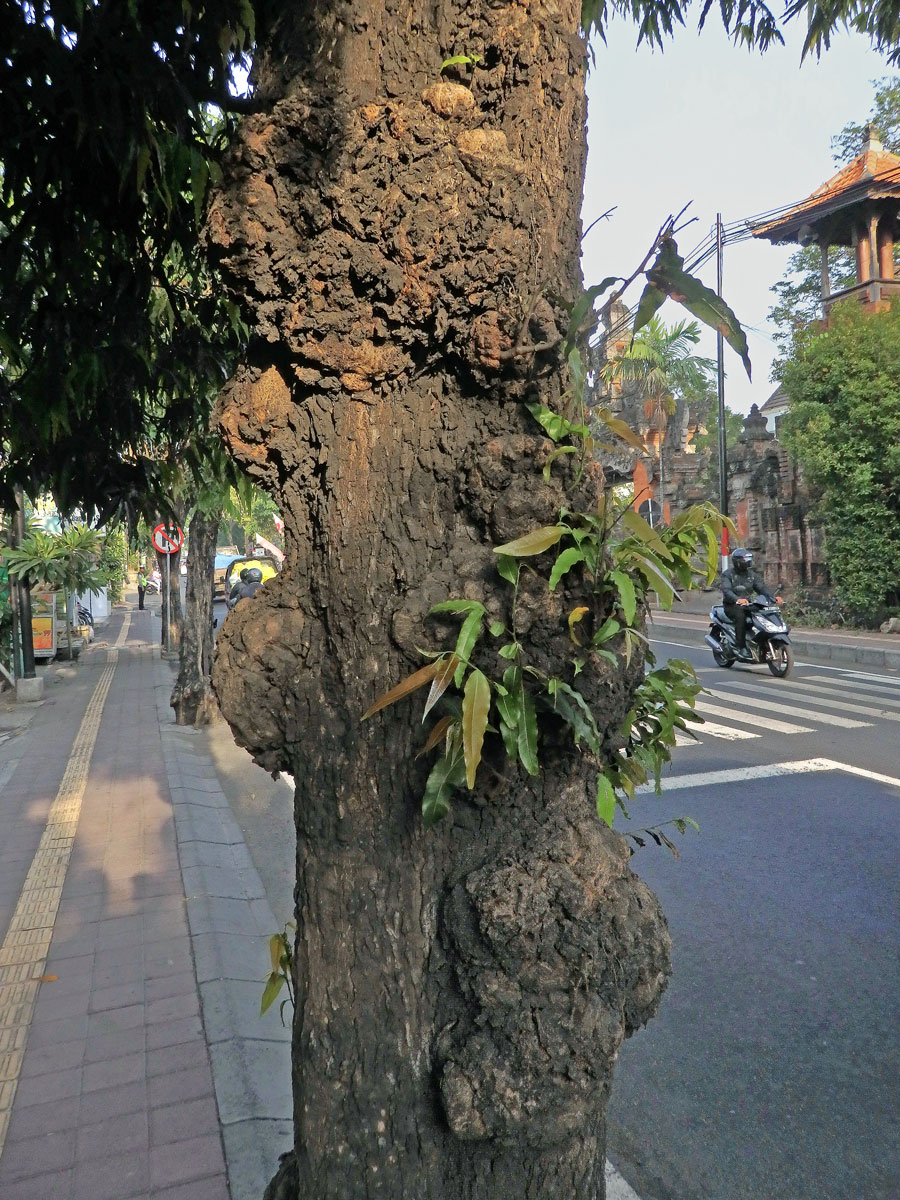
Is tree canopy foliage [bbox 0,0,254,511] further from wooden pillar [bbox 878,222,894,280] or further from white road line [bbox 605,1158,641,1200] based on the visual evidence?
wooden pillar [bbox 878,222,894,280]

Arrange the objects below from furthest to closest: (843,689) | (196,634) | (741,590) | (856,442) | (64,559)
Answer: (856,442)
(64,559)
(741,590)
(843,689)
(196,634)

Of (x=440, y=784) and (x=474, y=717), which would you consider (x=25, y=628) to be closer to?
(x=440, y=784)

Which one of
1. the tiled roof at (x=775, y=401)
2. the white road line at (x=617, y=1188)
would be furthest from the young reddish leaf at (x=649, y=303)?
the tiled roof at (x=775, y=401)

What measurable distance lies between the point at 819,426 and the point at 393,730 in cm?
1943

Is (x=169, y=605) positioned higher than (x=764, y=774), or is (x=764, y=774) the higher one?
(x=169, y=605)

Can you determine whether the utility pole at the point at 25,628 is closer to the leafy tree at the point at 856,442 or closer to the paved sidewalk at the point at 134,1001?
the paved sidewalk at the point at 134,1001

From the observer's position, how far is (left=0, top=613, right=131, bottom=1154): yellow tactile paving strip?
3727mm

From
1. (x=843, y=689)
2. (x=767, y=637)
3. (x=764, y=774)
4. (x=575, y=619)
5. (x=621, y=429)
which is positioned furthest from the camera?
(x=767, y=637)

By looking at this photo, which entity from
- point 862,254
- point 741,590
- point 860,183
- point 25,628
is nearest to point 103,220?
point 741,590

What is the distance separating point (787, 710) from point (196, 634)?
693 centimetres

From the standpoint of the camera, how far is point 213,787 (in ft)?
27.1

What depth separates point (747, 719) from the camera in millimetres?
10523

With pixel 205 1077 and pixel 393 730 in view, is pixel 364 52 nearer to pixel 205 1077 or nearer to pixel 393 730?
pixel 393 730

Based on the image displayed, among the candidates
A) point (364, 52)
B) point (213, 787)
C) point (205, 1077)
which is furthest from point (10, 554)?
point (364, 52)
